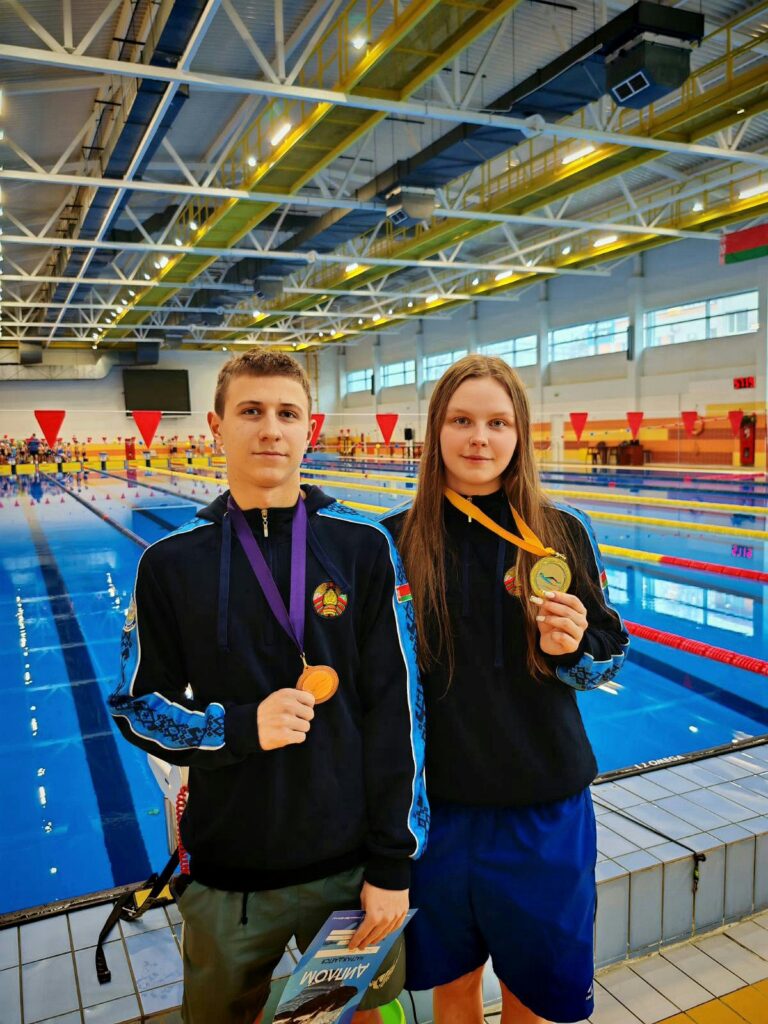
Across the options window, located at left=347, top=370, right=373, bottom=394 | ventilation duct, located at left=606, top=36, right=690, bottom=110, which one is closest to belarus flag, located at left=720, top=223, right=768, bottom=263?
ventilation duct, located at left=606, top=36, right=690, bottom=110

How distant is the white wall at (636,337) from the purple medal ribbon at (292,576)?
19.2 metres

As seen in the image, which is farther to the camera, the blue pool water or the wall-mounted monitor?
the wall-mounted monitor

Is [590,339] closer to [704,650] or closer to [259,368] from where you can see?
[704,650]

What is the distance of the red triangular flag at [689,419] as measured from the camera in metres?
19.0

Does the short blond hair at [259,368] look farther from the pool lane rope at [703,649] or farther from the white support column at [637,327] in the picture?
the white support column at [637,327]

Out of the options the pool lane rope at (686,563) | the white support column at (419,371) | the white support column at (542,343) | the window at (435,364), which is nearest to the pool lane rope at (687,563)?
the pool lane rope at (686,563)

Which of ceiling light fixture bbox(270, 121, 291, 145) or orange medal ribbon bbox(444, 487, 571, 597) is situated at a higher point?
ceiling light fixture bbox(270, 121, 291, 145)

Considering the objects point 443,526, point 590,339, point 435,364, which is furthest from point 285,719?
point 435,364

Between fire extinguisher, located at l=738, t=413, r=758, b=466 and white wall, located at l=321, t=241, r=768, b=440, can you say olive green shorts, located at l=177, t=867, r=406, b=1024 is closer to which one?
fire extinguisher, located at l=738, t=413, r=758, b=466

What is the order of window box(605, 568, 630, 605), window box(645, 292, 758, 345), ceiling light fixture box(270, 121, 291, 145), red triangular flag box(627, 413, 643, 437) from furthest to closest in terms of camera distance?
red triangular flag box(627, 413, 643, 437)
window box(645, 292, 758, 345)
ceiling light fixture box(270, 121, 291, 145)
window box(605, 568, 630, 605)

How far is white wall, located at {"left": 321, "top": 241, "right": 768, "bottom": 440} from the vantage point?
18531 mm

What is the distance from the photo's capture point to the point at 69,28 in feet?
23.0

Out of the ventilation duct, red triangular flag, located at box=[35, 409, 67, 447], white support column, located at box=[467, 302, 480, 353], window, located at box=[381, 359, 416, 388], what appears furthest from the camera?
window, located at box=[381, 359, 416, 388]

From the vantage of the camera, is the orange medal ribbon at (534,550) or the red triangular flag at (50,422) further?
the red triangular flag at (50,422)
